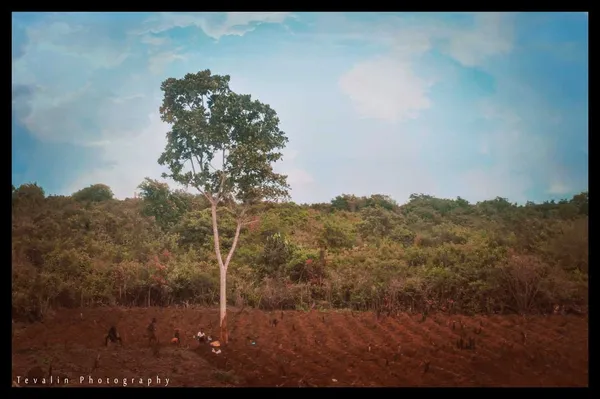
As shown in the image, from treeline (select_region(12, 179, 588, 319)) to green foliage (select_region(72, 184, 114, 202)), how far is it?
5314 mm

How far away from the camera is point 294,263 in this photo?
1519 cm

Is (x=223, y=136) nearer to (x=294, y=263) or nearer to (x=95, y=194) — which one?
(x=294, y=263)

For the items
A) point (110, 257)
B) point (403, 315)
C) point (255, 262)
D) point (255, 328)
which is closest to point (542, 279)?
point (403, 315)

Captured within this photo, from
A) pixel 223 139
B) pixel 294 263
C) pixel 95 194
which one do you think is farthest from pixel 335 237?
pixel 95 194

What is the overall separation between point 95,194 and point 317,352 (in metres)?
22.9

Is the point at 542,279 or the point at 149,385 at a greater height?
the point at 542,279

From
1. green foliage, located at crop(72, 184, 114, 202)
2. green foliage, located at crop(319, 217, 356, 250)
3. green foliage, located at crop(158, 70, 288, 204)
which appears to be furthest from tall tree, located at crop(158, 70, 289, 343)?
green foliage, located at crop(72, 184, 114, 202)

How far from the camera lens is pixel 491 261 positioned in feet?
42.1

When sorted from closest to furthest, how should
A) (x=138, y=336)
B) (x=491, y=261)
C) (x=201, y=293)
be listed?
1. (x=138, y=336)
2. (x=491, y=261)
3. (x=201, y=293)

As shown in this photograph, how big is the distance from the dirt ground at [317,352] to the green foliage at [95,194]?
16.0 metres

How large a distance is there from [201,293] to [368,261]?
6110mm

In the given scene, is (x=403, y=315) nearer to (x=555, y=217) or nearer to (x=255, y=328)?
(x=255, y=328)

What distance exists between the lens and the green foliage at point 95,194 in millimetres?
26078

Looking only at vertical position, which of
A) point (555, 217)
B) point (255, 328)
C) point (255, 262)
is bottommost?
point (255, 328)
